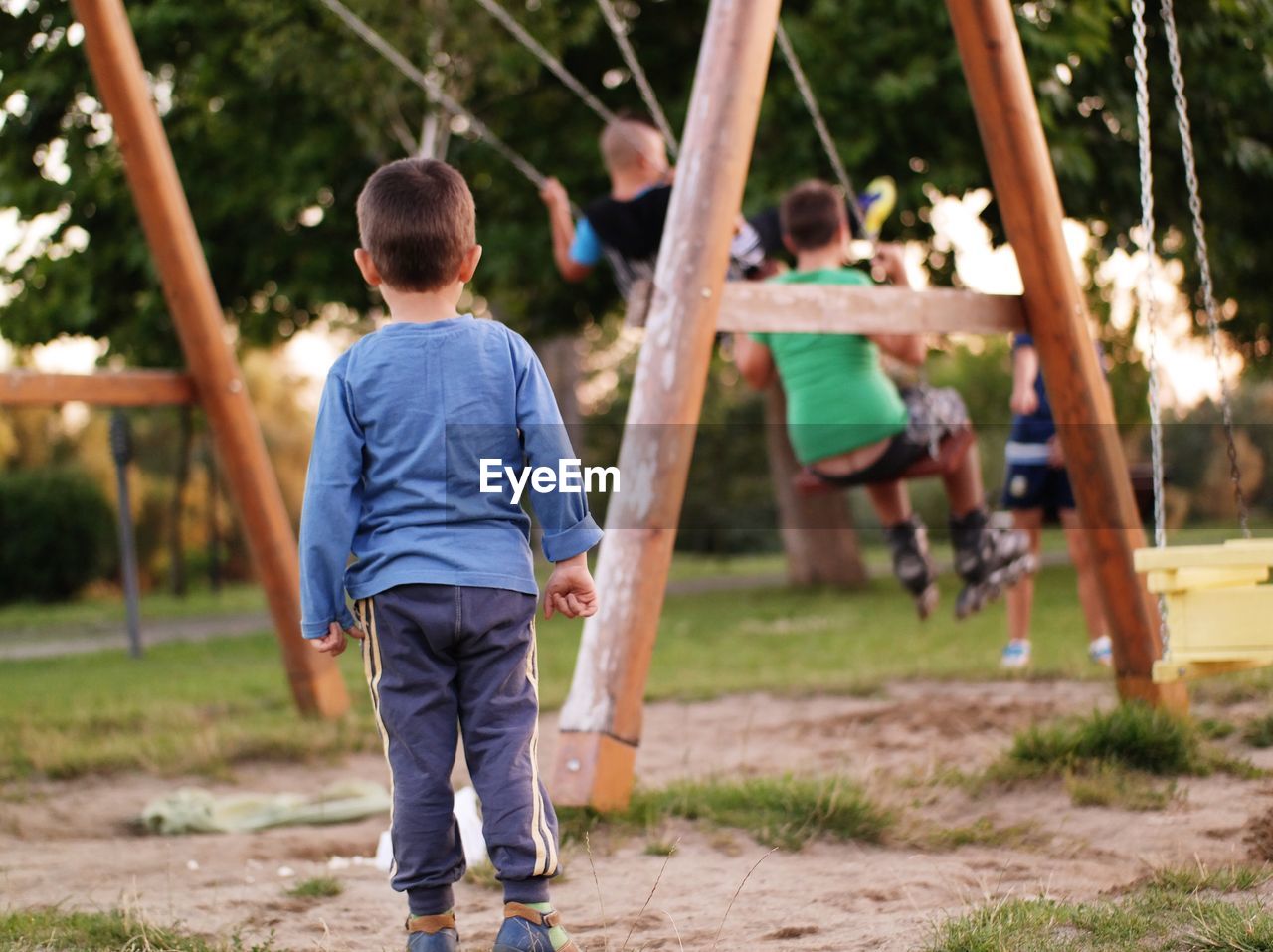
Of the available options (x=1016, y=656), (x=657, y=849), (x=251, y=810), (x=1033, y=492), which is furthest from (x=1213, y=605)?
(x=1016, y=656)

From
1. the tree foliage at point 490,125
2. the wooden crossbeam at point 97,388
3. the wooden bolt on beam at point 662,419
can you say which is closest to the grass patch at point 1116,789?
the wooden bolt on beam at point 662,419

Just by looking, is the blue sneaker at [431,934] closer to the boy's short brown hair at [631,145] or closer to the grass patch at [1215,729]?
the grass patch at [1215,729]

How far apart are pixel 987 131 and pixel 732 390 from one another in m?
25.9

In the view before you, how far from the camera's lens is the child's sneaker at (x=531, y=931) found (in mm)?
2514

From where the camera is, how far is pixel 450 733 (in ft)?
8.45

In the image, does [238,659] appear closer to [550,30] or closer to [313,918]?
[550,30]

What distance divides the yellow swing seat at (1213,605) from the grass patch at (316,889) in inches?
76.4

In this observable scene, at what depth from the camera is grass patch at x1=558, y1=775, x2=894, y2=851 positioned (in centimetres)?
367

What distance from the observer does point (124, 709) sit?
672 cm

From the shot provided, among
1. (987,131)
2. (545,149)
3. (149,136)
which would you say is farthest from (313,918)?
(545,149)

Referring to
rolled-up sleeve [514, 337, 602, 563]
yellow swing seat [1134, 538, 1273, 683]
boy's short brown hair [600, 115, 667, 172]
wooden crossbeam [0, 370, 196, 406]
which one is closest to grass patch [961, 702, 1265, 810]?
yellow swing seat [1134, 538, 1273, 683]

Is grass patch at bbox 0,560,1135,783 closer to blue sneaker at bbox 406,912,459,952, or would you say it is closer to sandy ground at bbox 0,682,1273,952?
sandy ground at bbox 0,682,1273,952

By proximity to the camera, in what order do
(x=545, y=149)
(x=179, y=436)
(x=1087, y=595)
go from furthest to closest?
(x=179, y=436), (x=545, y=149), (x=1087, y=595)

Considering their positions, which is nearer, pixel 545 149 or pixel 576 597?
pixel 576 597
